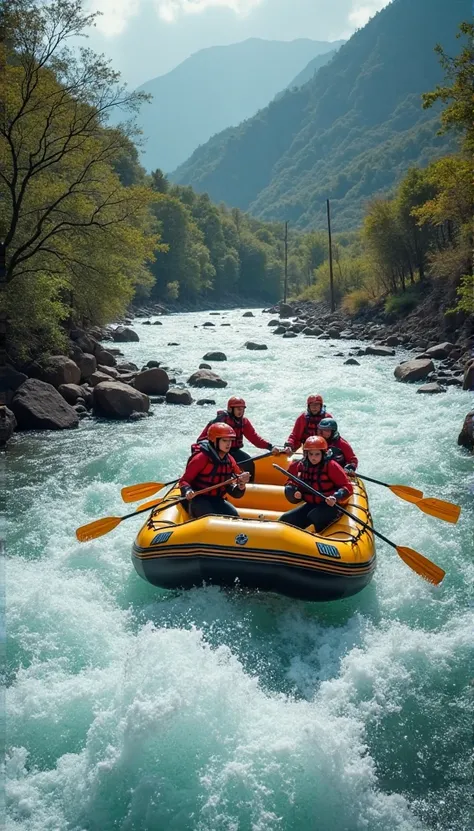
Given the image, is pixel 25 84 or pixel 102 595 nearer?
pixel 102 595

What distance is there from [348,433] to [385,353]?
9.09 m

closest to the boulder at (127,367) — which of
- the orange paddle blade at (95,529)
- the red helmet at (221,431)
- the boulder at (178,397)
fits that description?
the boulder at (178,397)

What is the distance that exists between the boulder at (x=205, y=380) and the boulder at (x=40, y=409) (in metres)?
4.26

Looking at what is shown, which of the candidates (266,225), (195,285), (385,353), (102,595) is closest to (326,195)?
(266,225)

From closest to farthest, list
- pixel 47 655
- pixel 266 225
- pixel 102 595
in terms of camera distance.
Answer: pixel 47 655 → pixel 102 595 → pixel 266 225

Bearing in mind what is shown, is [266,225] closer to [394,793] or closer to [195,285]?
[195,285]

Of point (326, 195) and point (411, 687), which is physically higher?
point (326, 195)

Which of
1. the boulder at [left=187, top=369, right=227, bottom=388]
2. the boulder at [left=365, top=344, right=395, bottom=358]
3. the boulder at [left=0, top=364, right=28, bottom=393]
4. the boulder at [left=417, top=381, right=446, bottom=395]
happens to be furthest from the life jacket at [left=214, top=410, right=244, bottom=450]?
the boulder at [left=365, top=344, right=395, bottom=358]

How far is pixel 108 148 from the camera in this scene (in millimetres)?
12508

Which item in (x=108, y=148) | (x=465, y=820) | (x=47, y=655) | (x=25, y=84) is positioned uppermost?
(x=25, y=84)

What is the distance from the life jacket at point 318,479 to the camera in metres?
5.96

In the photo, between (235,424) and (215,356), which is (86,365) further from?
(235,424)

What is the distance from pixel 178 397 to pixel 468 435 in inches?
240

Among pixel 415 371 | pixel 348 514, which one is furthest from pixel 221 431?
pixel 415 371
